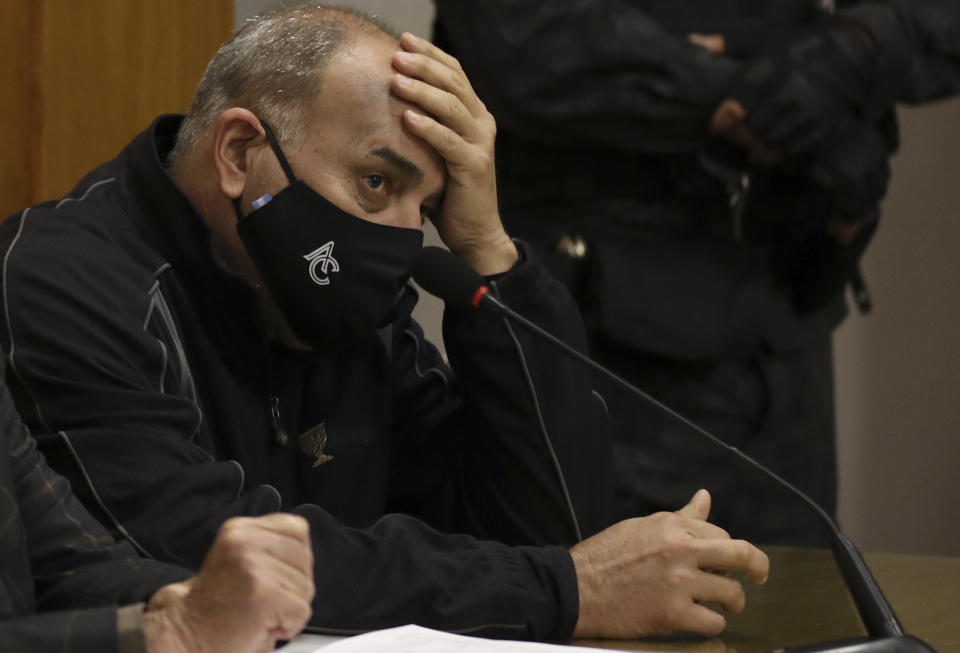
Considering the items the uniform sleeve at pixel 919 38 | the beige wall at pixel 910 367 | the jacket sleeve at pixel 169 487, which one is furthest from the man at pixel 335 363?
the beige wall at pixel 910 367

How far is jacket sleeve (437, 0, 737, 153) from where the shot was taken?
227 cm

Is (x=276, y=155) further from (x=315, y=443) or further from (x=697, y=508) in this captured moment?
(x=697, y=508)

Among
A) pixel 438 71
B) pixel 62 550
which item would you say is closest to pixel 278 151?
pixel 438 71

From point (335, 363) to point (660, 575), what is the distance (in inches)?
21.0

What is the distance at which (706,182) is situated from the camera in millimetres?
2393

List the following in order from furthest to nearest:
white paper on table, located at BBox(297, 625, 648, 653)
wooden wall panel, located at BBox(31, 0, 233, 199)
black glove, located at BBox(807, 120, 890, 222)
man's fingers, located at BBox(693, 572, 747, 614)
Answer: black glove, located at BBox(807, 120, 890, 222) < wooden wall panel, located at BBox(31, 0, 233, 199) < man's fingers, located at BBox(693, 572, 747, 614) < white paper on table, located at BBox(297, 625, 648, 653)

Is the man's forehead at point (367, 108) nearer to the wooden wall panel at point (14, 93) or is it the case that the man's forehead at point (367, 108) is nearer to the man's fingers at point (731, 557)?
the wooden wall panel at point (14, 93)

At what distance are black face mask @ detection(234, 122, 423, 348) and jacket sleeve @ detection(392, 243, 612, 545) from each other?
0.20 m

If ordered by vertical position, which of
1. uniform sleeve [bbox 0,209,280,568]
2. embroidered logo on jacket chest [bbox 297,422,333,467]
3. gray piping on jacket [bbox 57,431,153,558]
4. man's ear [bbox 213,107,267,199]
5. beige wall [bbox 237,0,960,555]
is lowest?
beige wall [bbox 237,0,960,555]

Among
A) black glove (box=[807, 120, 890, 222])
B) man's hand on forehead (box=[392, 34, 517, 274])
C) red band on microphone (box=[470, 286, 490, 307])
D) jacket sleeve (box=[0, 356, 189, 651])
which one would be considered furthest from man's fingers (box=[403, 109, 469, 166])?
black glove (box=[807, 120, 890, 222])

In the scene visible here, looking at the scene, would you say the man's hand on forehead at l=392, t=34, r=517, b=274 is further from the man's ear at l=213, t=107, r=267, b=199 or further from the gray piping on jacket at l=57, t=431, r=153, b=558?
the gray piping on jacket at l=57, t=431, r=153, b=558

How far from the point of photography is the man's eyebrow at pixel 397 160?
5.07 feet

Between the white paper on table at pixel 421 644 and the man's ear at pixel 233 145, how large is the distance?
1.94ft

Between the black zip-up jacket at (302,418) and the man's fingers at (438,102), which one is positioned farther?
the man's fingers at (438,102)
